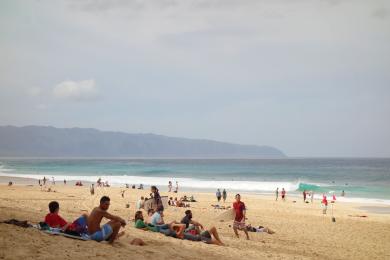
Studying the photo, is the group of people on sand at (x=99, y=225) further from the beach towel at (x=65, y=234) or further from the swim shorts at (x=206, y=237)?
the swim shorts at (x=206, y=237)

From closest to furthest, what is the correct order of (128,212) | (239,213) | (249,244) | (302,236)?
(249,244)
(239,213)
(302,236)
(128,212)

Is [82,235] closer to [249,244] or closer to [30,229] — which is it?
[30,229]

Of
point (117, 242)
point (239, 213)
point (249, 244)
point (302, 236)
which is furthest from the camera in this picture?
point (302, 236)

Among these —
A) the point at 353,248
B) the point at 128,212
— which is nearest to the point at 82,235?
the point at 353,248

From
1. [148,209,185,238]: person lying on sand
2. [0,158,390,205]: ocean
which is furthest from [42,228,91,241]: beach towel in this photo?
[0,158,390,205]: ocean

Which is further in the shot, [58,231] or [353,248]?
[353,248]

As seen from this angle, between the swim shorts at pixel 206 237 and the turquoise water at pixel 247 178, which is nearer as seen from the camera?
the swim shorts at pixel 206 237

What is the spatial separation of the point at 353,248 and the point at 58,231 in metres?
10.6

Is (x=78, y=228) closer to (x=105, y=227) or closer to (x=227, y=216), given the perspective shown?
(x=105, y=227)

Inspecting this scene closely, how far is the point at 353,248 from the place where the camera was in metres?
15.6

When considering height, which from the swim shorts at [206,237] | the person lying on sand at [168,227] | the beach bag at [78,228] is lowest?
the swim shorts at [206,237]

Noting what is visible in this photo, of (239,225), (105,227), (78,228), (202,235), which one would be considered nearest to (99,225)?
(105,227)

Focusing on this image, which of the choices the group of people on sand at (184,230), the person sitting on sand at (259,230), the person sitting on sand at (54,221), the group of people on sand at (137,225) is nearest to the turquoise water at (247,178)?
the person sitting on sand at (259,230)

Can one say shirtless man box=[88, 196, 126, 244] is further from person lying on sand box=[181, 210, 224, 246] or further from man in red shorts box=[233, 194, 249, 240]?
man in red shorts box=[233, 194, 249, 240]
